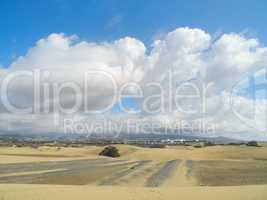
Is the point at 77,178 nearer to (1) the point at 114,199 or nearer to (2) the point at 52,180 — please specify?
(2) the point at 52,180

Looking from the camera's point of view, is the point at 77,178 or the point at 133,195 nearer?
the point at 133,195

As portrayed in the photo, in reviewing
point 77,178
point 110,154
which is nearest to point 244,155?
point 110,154

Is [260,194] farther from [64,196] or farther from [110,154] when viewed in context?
[110,154]

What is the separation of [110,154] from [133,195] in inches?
2608

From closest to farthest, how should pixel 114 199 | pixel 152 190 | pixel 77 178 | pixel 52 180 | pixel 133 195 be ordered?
pixel 114 199 < pixel 133 195 < pixel 152 190 < pixel 52 180 < pixel 77 178

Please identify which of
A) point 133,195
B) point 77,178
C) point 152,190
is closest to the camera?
point 133,195

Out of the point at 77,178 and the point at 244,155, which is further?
the point at 244,155

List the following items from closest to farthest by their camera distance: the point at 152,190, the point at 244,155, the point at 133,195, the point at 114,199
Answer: the point at 114,199 → the point at 133,195 → the point at 152,190 → the point at 244,155

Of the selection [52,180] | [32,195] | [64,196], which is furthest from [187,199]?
[52,180]

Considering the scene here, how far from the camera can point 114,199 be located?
17.7m

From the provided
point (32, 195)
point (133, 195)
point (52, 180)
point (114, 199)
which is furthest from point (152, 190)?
point (52, 180)

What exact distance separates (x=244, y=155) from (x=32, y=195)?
2901 inches

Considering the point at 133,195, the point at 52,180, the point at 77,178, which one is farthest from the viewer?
the point at 77,178

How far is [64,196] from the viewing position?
18.2 meters
